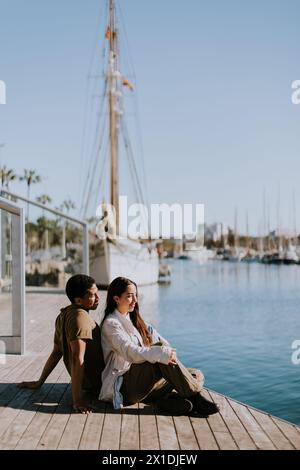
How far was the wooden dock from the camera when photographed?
4746mm

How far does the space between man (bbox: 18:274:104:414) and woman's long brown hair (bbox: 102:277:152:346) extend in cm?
18

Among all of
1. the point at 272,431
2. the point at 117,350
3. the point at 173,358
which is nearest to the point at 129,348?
the point at 117,350

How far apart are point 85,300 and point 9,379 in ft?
6.32

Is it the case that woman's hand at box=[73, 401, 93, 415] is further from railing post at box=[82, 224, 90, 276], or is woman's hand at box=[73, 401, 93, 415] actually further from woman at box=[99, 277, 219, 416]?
railing post at box=[82, 224, 90, 276]

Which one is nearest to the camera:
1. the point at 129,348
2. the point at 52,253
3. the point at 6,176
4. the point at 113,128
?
the point at 129,348

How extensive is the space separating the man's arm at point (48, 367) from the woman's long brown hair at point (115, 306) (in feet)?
2.60

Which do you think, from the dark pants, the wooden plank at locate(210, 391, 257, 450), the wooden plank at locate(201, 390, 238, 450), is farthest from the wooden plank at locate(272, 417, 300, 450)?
the dark pants

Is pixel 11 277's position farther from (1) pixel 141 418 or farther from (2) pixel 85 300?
(1) pixel 141 418

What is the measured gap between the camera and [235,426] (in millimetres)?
5234

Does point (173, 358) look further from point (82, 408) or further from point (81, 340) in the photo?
point (82, 408)

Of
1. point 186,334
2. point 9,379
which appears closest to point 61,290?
point 186,334

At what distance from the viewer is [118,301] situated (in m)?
5.59

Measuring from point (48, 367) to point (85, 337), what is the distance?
935mm

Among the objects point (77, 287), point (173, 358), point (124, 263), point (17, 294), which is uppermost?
point (77, 287)
